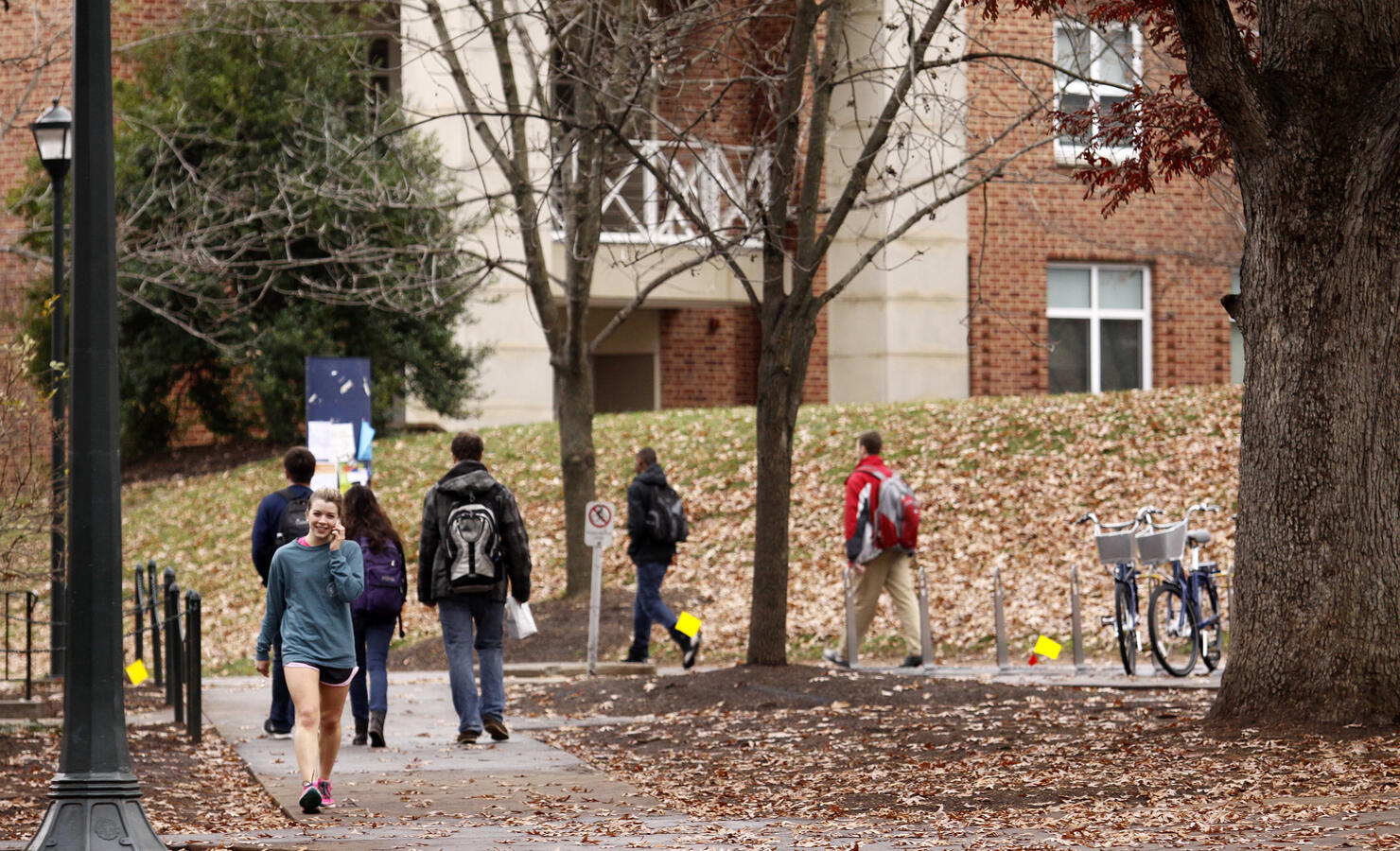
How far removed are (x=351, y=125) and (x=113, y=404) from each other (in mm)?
19019

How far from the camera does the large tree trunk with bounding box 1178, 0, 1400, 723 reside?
8.97 meters

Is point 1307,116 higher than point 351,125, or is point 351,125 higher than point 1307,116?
point 351,125

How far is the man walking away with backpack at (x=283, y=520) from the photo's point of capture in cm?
1076

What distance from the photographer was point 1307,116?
9148 mm

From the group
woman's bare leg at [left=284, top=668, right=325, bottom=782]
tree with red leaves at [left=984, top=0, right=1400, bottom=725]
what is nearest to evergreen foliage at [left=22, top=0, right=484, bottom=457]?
woman's bare leg at [left=284, top=668, right=325, bottom=782]

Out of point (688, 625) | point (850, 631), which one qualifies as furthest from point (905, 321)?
point (688, 625)

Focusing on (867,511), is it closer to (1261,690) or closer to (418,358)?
(1261,690)

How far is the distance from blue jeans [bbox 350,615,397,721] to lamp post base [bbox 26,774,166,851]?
151 inches

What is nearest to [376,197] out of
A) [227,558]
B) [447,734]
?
[227,558]

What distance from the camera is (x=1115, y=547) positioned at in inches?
551

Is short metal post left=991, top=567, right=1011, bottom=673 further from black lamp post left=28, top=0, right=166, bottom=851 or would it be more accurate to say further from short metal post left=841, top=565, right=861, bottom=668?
black lamp post left=28, top=0, right=166, bottom=851

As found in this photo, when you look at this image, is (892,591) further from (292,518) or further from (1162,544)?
(292,518)

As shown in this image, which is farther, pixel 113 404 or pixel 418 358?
pixel 418 358

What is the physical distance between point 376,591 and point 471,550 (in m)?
0.63
